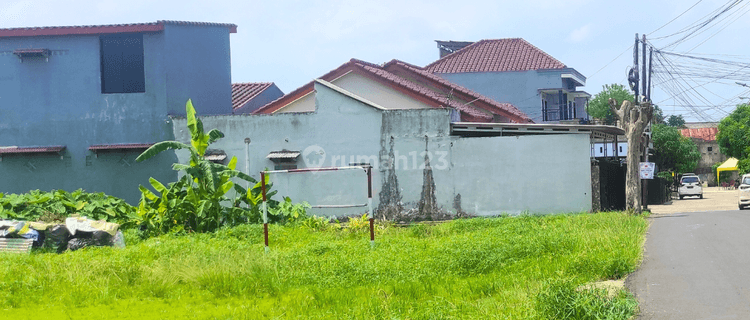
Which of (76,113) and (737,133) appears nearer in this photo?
(76,113)

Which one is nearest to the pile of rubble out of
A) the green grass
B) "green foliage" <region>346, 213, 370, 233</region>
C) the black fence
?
the green grass

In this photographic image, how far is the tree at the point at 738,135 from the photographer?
46.7m

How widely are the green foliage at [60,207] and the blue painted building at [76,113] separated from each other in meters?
4.65

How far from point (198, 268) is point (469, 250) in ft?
13.2

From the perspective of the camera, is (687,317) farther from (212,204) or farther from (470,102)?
(470,102)

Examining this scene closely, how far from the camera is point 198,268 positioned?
34.2ft

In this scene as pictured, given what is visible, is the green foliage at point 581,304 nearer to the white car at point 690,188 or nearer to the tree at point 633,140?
the tree at point 633,140

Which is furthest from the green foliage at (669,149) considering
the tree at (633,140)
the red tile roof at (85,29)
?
the red tile roof at (85,29)

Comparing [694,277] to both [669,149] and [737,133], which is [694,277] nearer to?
[737,133]

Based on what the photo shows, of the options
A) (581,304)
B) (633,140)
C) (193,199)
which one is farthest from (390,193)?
(581,304)

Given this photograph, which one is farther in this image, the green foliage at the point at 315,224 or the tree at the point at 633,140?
the tree at the point at 633,140

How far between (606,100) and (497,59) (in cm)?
2174

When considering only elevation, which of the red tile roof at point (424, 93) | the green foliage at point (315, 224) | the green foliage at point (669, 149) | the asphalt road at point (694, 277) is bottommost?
the asphalt road at point (694, 277)

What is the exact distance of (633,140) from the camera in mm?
22172
